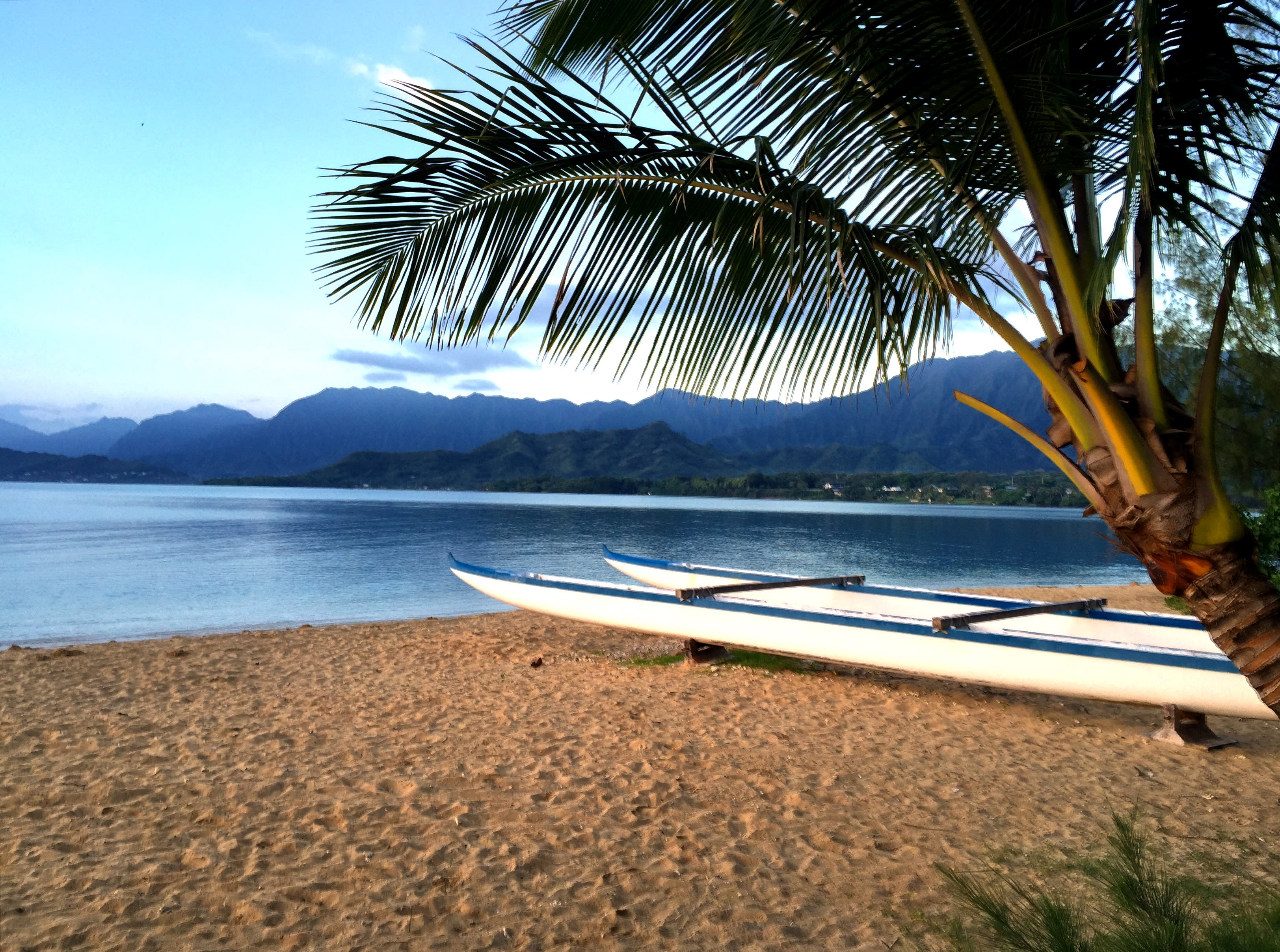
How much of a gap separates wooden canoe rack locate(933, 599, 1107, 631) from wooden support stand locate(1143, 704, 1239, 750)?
1.08 meters

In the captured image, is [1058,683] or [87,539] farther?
[87,539]

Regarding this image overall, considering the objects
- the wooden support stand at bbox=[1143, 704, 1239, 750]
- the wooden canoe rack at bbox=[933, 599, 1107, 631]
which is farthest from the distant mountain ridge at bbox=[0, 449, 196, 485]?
the wooden support stand at bbox=[1143, 704, 1239, 750]

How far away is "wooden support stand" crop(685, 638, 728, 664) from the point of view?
7051mm

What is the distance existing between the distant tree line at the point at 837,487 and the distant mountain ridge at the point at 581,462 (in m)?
3.31

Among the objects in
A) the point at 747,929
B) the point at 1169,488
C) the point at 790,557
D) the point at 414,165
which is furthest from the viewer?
the point at 790,557

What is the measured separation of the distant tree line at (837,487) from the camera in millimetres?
85875

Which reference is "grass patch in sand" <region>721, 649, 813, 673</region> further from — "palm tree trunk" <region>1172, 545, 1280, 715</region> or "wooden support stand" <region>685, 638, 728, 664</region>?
"palm tree trunk" <region>1172, 545, 1280, 715</region>

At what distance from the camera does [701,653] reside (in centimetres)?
711

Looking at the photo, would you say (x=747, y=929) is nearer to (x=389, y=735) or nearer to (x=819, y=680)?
(x=389, y=735)

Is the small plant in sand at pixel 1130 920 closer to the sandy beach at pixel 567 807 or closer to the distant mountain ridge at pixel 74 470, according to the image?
the sandy beach at pixel 567 807

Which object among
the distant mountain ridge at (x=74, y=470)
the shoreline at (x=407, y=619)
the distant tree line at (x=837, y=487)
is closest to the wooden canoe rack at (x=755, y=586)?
the shoreline at (x=407, y=619)

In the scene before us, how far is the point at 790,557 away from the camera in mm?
23906

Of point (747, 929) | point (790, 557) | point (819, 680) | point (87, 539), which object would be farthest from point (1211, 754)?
point (87, 539)

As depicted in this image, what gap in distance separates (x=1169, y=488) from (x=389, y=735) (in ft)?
14.5
